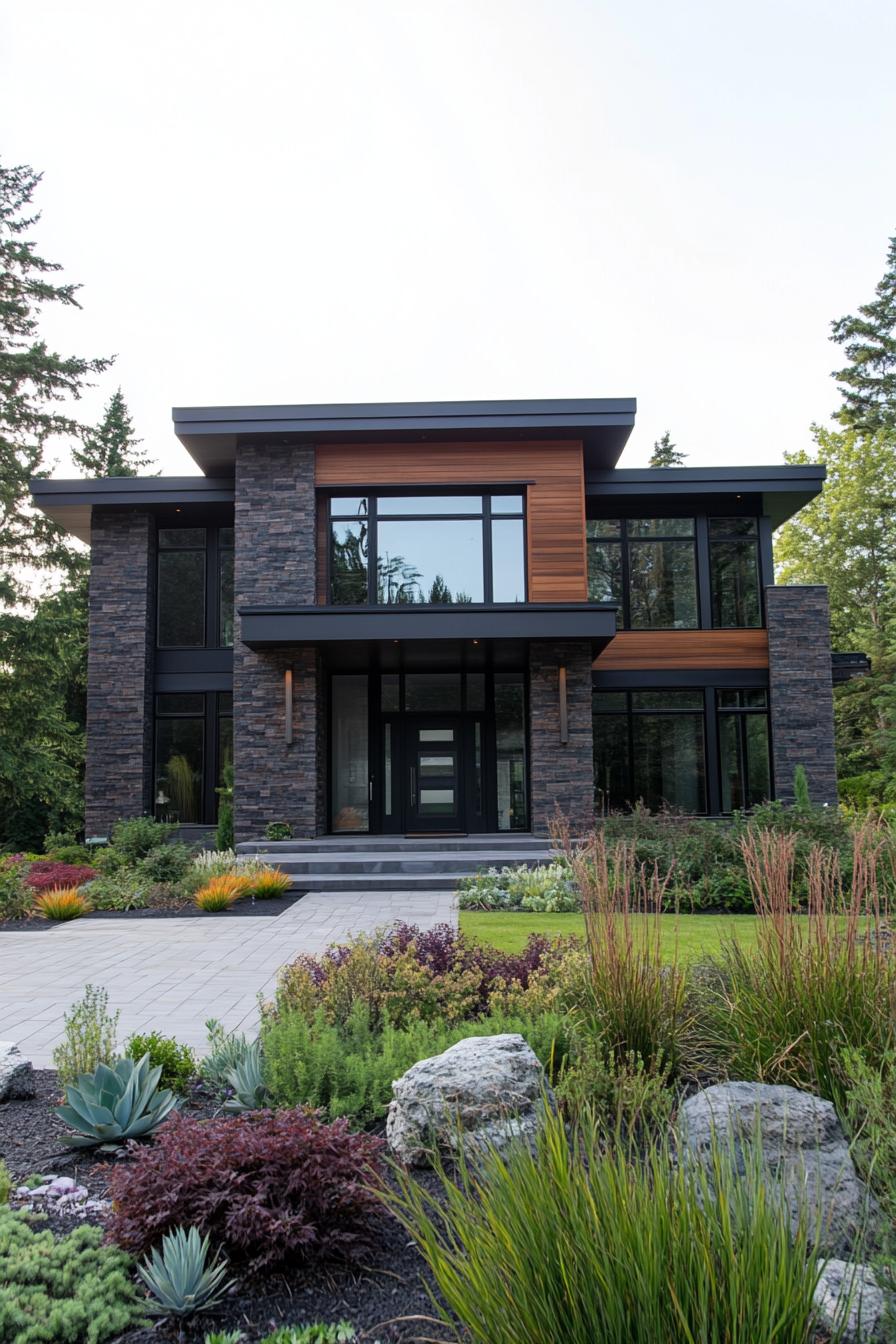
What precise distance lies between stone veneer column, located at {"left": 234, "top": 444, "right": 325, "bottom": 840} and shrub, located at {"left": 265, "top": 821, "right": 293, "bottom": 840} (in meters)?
0.15

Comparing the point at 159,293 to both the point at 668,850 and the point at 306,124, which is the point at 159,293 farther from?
the point at 668,850

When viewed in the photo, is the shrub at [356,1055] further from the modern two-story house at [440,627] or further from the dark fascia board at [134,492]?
the dark fascia board at [134,492]

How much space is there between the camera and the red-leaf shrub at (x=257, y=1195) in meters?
2.68

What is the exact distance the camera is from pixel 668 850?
36.4 ft

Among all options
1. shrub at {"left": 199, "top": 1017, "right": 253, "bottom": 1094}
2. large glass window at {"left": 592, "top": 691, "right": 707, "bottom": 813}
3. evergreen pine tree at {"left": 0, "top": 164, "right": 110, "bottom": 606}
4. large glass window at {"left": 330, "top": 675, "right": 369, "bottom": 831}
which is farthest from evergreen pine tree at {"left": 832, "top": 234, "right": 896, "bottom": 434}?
shrub at {"left": 199, "top": 1017, "right": 253, "bottom": 1094}

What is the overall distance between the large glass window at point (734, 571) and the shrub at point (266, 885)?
10.7 m

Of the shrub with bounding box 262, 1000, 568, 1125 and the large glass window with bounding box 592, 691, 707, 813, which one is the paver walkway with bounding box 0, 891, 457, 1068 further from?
the large glass window with bounding box 592, 691, 707, 813

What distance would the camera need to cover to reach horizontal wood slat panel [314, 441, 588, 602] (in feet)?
54.0

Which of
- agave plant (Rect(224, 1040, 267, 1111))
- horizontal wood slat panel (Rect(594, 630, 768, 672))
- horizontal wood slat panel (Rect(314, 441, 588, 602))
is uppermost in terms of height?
horizontal wood slat panel (Rect(314, 441, 588, 602))

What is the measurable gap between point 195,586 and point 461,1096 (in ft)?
54.5

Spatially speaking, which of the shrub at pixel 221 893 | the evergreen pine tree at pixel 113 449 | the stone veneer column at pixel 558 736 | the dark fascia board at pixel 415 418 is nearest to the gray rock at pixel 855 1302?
the shrub at pixel 221 893

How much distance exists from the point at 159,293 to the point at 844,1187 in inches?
652

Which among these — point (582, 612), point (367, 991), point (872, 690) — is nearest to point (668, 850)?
point (582, 612)

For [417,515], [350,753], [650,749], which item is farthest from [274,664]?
[650,749]
